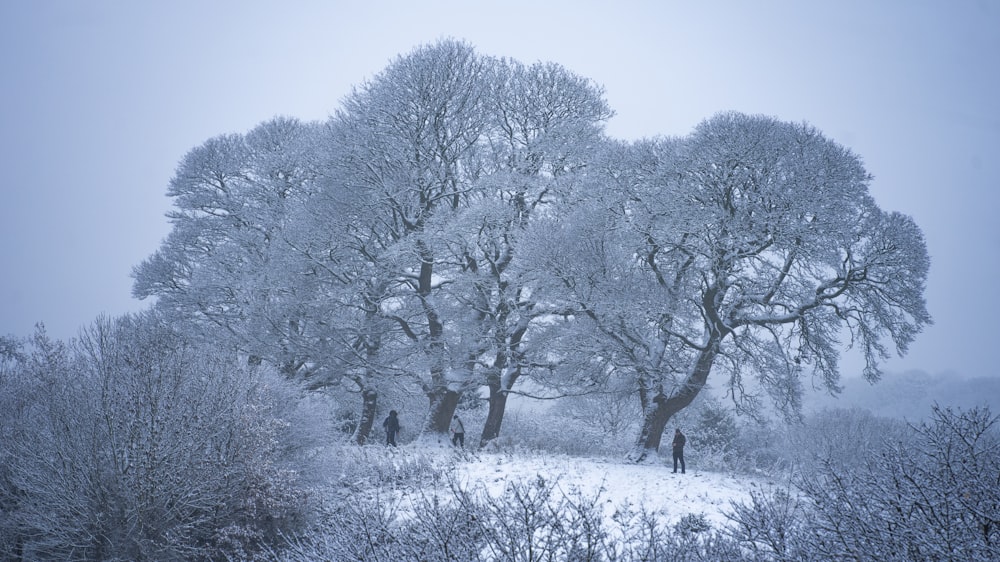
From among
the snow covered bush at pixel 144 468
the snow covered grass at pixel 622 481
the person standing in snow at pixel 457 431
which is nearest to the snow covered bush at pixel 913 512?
the snow covered grass at pixel 622 481

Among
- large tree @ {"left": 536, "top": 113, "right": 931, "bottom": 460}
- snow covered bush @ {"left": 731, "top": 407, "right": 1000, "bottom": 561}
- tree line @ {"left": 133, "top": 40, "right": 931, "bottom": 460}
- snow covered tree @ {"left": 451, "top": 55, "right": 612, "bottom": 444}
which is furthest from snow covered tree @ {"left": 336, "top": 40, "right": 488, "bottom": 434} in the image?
snow covered bush @ {"left": 731, "top": 407, "right": 1000, "bottom": 561}

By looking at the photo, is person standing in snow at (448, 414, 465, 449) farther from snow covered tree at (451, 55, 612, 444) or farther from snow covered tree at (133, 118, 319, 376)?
snow covered tree at (133, 118, 319, 376)

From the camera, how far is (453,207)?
17844 millimetres

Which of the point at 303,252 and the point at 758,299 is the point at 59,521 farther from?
the point at 758,299

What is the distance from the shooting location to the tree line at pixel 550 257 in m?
14.0

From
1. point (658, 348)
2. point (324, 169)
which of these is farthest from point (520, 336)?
point (324, 169)

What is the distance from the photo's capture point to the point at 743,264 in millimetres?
14688

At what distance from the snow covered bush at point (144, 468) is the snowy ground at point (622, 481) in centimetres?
348

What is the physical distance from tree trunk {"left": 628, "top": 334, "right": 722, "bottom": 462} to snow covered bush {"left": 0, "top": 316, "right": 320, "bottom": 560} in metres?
9.97

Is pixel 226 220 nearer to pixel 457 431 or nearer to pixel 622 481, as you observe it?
pixel 457 431

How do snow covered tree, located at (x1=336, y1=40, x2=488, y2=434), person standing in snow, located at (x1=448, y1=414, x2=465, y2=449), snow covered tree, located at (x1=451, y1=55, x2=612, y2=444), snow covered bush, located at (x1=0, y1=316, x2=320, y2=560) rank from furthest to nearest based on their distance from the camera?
1. person standing in snow, located at (x1=448, y1=414, x2=465, y2=449)
2. snow covered tree, located at (x1=336, y1=40, x2=488, y2=434)
3. snow covered tree, located at (x1=451, y1=55, x2=612, y2=444)
4. snow covered bush, located at (x1=0, y1=316, x2=320, y2=560)

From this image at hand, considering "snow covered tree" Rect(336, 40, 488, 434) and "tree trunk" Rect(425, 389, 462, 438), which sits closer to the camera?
"snow covered tree" Rect(336, 40, 488, 434)

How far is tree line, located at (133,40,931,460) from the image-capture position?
1401 cm

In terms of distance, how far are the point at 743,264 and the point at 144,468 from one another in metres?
13.7
